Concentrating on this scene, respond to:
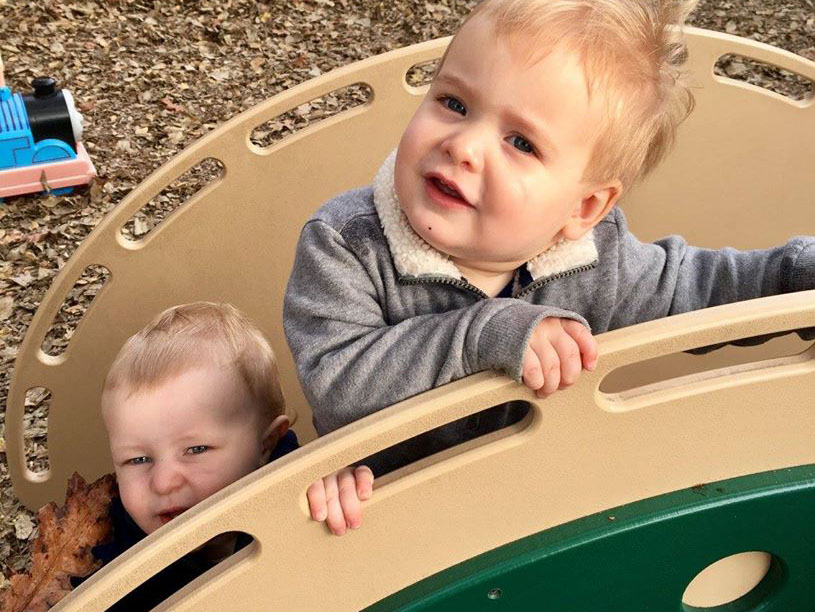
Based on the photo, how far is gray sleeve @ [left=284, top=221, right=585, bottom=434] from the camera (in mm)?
1055

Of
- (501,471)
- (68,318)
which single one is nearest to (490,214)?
(501,471)

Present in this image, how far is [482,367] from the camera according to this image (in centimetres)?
106

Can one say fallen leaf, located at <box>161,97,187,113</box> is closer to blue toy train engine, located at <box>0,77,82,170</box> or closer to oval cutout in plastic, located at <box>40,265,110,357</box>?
blue toy train engine, located at <box>0,77,82,170</box>

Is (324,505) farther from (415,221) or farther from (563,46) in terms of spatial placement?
(563,46)

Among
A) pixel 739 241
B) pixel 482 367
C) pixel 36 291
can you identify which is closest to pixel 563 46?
pixel 482 367

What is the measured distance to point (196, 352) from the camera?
4.39 feet

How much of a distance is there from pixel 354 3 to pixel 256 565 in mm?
3194

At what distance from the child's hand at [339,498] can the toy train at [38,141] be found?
209cm

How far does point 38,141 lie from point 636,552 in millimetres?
2235

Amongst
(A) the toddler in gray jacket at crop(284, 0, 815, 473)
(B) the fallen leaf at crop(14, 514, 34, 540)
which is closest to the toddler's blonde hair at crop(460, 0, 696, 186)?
(A) the toddler in gray jacket at crop(284, 0, 815, 473)

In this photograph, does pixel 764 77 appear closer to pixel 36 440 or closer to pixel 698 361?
pixel 698 361

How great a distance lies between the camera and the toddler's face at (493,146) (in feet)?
3.53

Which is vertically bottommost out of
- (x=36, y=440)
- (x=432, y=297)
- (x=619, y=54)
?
(x=36, y=440)

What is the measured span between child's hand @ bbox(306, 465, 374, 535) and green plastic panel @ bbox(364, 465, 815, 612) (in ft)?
0.52
